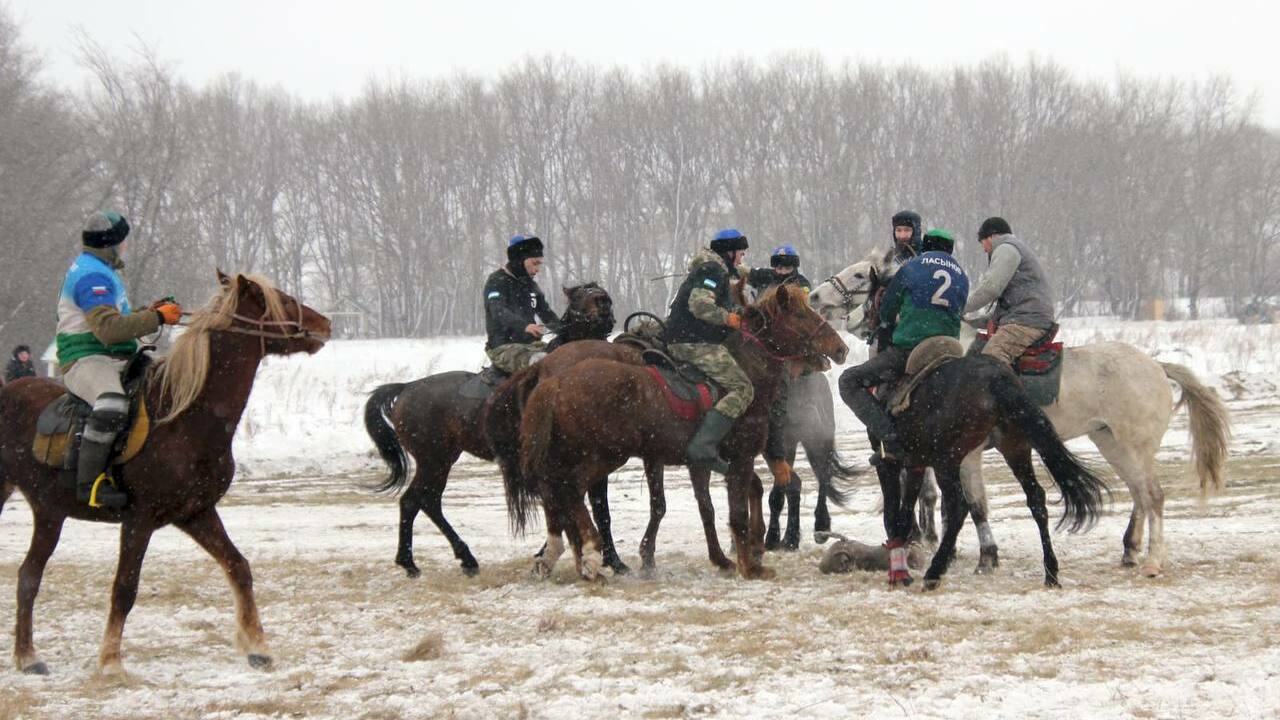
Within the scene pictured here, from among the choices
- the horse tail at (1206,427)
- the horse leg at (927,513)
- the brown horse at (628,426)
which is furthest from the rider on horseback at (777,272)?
the horse tail at (1206,427)

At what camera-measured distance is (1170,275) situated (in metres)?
66.0

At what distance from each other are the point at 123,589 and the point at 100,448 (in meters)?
0.76

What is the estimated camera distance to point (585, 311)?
32.6ft

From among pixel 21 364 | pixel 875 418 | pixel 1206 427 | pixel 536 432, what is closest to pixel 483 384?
pixel 536 432

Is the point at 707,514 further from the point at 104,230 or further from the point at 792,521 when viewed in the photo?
the point at 104,230

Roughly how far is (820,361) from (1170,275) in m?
63.2

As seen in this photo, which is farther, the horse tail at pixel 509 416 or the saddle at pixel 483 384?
the saddle at pixel 483 384

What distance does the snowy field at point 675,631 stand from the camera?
5406mm

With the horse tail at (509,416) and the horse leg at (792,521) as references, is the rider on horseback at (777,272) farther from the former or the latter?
the horse tail at (509,416)

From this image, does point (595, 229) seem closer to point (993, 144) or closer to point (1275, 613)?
point (993, 144)

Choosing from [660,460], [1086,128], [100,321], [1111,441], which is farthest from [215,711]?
[1086,128]

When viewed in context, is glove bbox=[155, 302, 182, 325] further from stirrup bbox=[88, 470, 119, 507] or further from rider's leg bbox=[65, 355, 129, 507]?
stirrup bbox=[88, 470, 119, 507]

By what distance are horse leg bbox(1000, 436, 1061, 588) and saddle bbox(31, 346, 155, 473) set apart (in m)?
5.54

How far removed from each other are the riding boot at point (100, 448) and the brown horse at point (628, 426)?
117 inches
